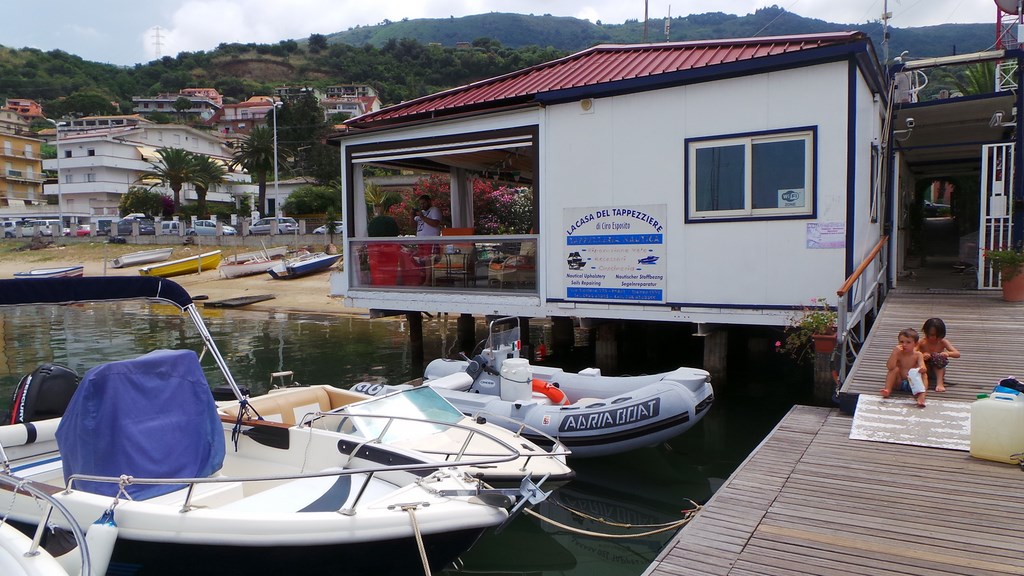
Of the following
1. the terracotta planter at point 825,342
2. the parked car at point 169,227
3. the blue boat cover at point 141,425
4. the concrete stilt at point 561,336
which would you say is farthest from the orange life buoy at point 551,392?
the parked car at point 169,227

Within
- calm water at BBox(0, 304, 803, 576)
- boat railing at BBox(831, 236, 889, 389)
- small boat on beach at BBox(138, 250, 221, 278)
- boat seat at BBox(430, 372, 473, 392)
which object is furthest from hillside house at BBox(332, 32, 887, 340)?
small boat on beach at BBox(138, 250, 221, 278)

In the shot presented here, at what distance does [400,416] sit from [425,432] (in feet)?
0.89

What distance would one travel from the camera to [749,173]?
10.2m

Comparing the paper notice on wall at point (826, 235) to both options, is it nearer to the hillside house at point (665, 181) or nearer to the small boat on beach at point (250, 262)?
the hillside house at point (665, 181)

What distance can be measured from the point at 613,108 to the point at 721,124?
1691mm

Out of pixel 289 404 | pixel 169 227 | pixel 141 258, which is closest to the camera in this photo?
pixel 289 404

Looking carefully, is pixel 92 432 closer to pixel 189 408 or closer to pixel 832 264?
pixel 189 408

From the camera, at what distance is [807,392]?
13.0m

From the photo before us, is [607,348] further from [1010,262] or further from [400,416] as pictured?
[400,416]

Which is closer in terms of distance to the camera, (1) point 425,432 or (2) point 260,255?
(1) point 425,432

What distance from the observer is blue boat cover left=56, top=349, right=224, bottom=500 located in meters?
5.32

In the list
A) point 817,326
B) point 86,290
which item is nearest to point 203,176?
point 86,290

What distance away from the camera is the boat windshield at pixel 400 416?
6.68 m

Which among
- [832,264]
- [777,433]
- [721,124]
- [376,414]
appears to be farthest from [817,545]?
[721,124]
